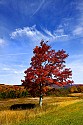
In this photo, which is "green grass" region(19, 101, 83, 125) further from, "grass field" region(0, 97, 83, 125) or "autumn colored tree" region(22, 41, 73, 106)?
"autumn colored tree" region(22, 41, 73, 106)

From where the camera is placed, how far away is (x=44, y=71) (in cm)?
4494

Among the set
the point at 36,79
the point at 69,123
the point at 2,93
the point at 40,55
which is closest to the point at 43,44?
the point at 40,55

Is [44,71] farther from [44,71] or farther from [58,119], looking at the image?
[58,119]

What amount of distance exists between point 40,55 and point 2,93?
60676 mm

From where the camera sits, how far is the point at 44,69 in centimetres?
4547

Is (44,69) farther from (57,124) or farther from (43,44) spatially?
(57,124)

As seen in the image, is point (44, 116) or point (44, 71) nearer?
point (44, 116)

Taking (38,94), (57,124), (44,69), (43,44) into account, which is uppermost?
(43,44)

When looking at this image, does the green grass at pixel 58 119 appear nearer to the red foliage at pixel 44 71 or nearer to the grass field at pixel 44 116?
the grass field at pixel 44 116

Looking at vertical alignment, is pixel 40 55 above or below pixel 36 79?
above

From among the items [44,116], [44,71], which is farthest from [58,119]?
[44,71]

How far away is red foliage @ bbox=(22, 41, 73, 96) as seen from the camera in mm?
45094

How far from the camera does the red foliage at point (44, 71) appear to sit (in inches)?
1775

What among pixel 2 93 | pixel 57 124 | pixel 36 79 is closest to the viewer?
pixel 57 124
